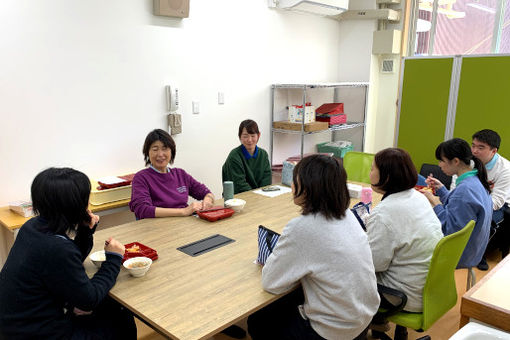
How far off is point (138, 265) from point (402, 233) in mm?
1124

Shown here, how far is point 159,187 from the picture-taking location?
2596 millimetres

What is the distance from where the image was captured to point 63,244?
1367 millimetres

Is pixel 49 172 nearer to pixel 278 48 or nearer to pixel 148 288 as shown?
pixel 148 288

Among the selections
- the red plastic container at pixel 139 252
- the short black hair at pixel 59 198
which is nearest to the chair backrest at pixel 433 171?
the red plastic container at pixel 139 252

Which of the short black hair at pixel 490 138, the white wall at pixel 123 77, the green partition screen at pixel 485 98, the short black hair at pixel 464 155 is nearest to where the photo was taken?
the short black hair at pixel 464 155

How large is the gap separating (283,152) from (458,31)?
2561 mm

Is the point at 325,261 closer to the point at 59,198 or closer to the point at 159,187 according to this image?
the point at 59,198

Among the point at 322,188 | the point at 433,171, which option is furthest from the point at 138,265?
the point at 433,171

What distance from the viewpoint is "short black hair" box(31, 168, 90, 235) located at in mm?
1381

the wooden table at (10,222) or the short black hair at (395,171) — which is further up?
the short black hair at (395,171)

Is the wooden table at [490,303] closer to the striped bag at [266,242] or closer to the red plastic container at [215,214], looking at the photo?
the striped bag at [266,242]

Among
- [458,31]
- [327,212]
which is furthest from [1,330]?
[458,31]

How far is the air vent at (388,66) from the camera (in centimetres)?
510

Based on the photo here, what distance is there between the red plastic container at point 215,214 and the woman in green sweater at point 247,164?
72cm
